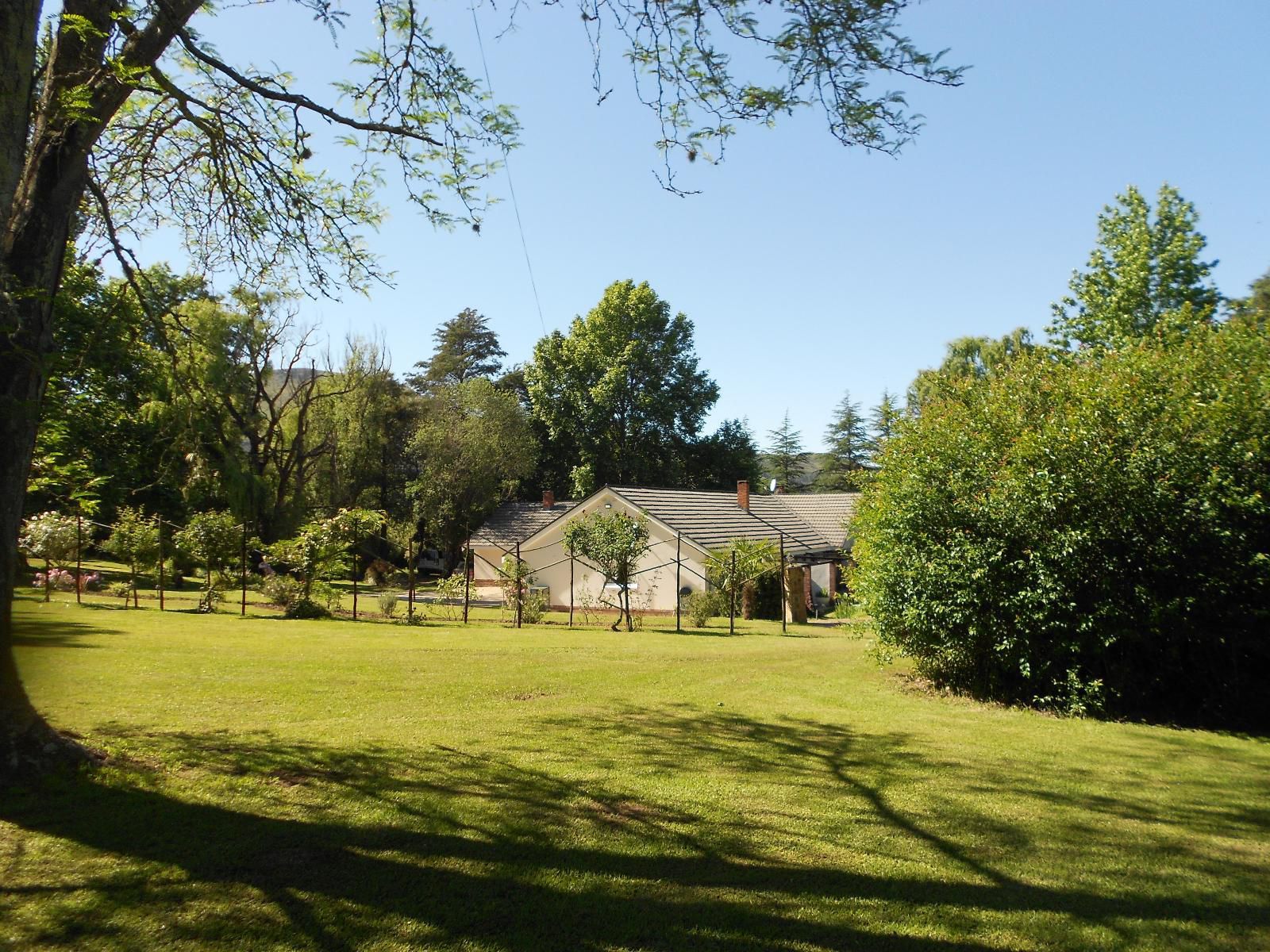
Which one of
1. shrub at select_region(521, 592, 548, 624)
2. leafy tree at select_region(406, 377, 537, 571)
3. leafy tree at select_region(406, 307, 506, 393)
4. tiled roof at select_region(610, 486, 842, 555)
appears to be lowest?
shrub at select_region(521, 592, 548, 624)

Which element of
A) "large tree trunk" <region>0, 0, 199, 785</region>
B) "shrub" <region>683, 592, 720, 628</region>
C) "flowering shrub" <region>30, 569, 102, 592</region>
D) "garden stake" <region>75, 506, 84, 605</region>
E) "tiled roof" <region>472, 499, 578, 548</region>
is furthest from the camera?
"tiled roof" <region>472, 499, 578, 548</region>

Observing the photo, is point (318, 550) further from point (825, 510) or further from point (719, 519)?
A: point (825, 510)

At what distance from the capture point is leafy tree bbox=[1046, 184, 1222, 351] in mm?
30766

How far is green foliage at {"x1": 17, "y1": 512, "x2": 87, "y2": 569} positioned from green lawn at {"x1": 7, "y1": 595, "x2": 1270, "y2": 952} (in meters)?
11.5

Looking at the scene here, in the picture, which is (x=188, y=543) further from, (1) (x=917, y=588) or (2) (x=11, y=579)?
(1) (x=917, y=588)

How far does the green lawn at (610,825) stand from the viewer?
3.92 m

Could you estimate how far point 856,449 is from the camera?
66.8m

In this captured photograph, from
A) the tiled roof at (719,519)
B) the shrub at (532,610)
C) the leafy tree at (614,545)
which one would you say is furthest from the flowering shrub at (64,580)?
the tiled roof at (719,519)

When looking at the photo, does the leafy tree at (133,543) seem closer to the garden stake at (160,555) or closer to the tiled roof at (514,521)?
the garden stake at (160,555)

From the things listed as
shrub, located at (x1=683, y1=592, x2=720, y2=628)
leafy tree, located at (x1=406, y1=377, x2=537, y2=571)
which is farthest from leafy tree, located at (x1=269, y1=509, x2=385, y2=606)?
leafy tree, located at (x1=406, y1=377, x2=537, y2=571)

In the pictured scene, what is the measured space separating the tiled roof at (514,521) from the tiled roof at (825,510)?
12.1 m

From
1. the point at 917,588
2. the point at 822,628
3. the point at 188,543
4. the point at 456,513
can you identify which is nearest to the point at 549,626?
the point at 822,628

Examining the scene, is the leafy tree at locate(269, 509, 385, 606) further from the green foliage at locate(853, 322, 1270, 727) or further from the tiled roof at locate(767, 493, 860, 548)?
the tiled roof at locate(767, 493, 860, 548)

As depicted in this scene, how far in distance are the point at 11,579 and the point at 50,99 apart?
3574 millimetres
